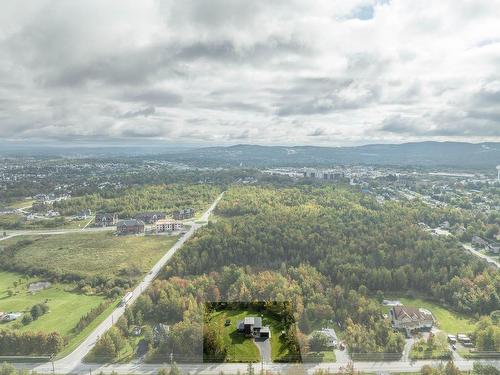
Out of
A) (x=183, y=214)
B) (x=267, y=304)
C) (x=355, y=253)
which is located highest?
(x=267, y=304)

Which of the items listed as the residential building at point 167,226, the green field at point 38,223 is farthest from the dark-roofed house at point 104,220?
the residential building at point 167,226

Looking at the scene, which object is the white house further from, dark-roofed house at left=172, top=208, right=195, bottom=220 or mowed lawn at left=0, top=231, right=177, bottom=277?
dark-roofed house at left=172, top=208, right=195, bottom=220

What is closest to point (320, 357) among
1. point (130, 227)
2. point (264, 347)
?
point (264, 347)

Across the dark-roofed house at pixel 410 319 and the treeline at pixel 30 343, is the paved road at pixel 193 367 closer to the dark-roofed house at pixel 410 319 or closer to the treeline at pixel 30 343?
the treeline at pixel 30 343

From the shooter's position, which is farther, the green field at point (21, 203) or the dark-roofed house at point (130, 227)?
the green field at point (21, 203)

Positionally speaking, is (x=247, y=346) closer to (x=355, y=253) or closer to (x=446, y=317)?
(x=446, y=317)

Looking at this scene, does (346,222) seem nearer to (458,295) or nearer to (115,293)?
(458,295)
